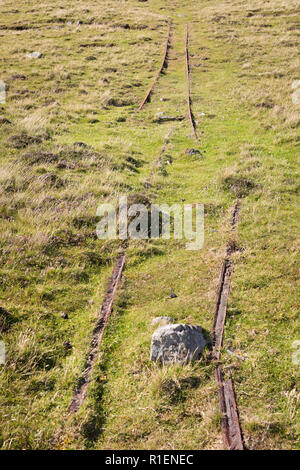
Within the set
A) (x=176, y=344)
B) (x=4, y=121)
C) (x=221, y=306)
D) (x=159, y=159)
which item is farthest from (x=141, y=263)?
(x=4, y=121)

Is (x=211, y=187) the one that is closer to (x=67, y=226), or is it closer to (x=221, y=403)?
(x=67, y=226)

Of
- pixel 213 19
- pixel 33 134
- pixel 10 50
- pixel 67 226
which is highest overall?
pixel 213 19

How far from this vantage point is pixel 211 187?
11672 millimetres

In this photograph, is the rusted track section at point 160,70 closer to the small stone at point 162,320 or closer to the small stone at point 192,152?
the small stone at point 192,152

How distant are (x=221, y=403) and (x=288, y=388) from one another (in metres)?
1.09

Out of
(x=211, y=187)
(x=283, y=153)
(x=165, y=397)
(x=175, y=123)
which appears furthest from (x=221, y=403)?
(x=175, y=123)

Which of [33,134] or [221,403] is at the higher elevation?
[33,134]

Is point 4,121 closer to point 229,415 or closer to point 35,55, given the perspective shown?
point 229,415

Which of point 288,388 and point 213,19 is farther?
point 213,19

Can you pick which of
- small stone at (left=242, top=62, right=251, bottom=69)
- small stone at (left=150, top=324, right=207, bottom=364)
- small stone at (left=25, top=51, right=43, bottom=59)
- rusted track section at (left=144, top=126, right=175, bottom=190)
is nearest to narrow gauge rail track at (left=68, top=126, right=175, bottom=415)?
small stone at (left=150, top=324, right=207, bottom=364)

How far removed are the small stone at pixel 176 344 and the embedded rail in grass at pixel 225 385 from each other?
353mm

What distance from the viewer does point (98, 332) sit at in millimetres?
6613

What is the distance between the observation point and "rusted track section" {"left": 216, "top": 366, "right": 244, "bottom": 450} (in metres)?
4.70

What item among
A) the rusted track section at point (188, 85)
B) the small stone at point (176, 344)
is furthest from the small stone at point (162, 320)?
the rusted track section at point (188, 85)
